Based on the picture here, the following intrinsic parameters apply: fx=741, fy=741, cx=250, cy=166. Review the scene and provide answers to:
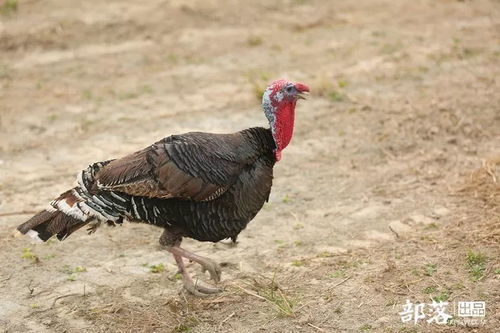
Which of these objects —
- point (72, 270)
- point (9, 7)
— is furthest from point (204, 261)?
point (9, 7)

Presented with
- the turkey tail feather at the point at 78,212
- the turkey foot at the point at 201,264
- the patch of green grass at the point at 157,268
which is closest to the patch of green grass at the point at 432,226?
the turkey foot at the point at 201,264

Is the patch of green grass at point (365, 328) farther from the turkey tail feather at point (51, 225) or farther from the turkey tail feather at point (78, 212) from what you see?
the turkey tail feather at point (51, 225)

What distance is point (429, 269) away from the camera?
5246 millimetres

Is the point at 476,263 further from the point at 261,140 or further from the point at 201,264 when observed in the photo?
the point at 201,264

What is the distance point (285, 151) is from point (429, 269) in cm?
255

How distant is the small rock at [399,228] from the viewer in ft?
19.4

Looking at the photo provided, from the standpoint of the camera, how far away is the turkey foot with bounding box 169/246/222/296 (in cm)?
505

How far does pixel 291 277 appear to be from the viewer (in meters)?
5.37

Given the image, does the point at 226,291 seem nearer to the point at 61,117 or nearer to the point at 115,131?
the point at 115,131

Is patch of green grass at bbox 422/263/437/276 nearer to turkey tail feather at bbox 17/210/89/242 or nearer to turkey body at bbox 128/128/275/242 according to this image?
turkey body at bbox 128/128/275/242

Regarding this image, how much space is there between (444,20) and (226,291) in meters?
7.34

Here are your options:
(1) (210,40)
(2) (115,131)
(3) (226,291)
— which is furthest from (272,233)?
(1) (210,40)

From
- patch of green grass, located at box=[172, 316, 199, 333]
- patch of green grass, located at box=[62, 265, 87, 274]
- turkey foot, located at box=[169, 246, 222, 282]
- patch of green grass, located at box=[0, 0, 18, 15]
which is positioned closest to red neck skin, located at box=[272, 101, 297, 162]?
turkey foot, located at box=[169, 246, 222, 282]

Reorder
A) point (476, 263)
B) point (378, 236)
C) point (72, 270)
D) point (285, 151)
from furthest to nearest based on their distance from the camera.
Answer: point (285, 151)
point (378, 236)
point (72, 270)
point (476, 263)
